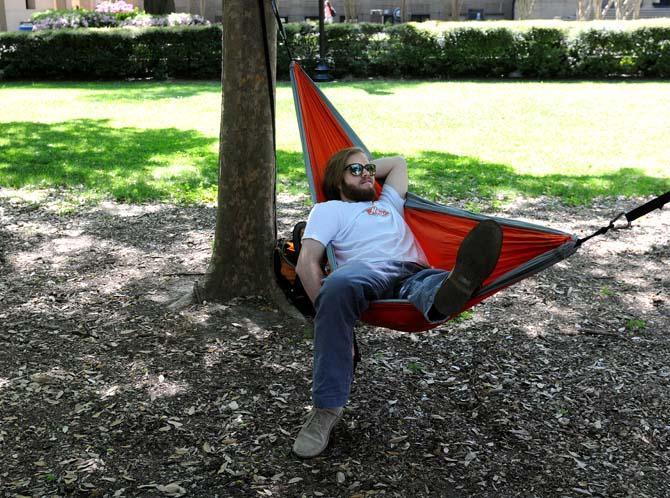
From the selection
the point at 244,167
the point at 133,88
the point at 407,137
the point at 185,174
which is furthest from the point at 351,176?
the point at 133,88

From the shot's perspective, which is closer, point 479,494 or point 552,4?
point 479,494

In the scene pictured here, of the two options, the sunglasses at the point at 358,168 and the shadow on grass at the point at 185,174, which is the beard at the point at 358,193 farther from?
the shadow on grass at the point at 185,174

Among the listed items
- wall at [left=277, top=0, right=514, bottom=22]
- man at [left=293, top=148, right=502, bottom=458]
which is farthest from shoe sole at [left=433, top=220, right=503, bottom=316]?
wall at [left=277, top=0, right=514, bottom=22]

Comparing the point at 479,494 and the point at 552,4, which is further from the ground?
the point at 552,4

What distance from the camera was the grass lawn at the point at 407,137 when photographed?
6668mm

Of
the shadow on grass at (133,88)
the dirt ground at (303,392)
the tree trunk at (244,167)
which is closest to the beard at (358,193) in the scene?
the tree trunk at (244,167)

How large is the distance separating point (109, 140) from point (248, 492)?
663cm

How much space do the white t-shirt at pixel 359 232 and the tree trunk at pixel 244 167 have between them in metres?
0.67

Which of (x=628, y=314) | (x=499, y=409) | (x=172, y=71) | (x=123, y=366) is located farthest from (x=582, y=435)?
(x=172, y=71)

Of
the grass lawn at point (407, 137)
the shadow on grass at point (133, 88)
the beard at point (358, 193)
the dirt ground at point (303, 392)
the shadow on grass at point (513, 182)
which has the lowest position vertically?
the dirt ground at point (303, 392)

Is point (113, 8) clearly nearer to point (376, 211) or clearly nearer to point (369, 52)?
point (369, 52)

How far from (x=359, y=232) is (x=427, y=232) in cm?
36

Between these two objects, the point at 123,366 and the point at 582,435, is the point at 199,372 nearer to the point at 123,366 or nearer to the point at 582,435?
the point at 123,366

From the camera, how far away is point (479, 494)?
2504 mm
